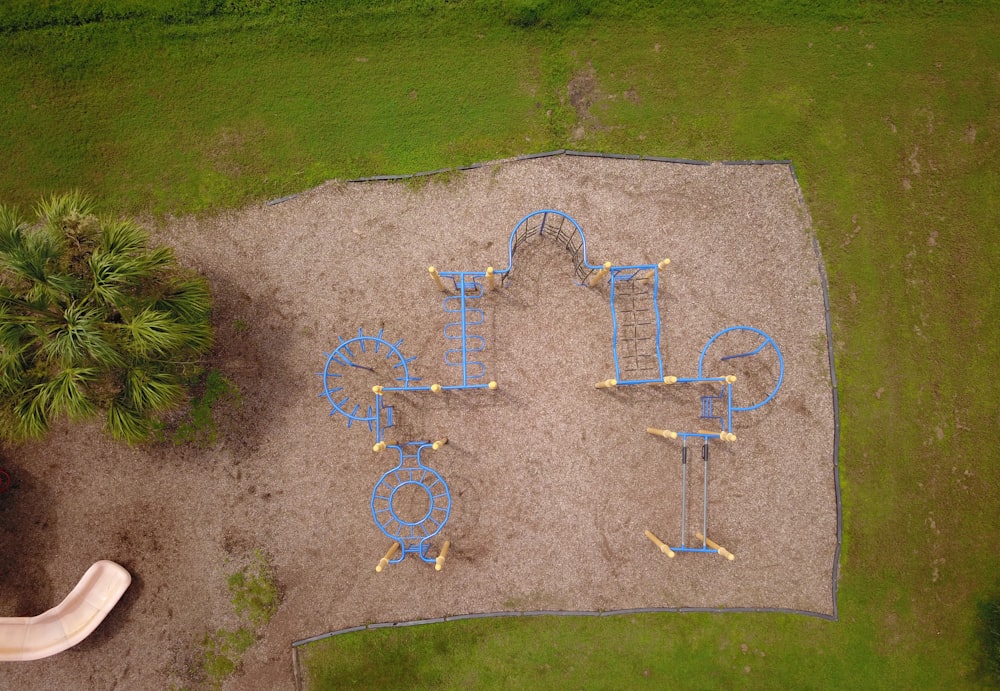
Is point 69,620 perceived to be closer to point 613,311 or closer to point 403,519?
point 403,519

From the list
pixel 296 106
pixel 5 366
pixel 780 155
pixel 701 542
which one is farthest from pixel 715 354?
pixel 5 366

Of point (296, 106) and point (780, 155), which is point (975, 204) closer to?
point (780, 155)

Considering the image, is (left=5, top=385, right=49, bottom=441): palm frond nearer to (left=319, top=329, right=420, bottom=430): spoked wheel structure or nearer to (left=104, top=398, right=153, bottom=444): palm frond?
(left=104, top=398, right=153, bottom=444): palm frond

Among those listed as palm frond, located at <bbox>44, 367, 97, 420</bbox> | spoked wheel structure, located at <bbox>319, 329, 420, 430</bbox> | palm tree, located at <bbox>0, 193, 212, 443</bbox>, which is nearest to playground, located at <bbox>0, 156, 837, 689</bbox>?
spoked wheel structure, located at <bbox>319, 329, 420, 430</bbox>

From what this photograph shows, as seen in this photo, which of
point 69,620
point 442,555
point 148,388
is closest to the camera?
point 148,388

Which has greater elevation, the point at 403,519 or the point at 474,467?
the point at 474,467

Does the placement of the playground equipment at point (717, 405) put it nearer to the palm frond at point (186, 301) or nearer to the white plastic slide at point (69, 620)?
the palm frond at point (186, 301)

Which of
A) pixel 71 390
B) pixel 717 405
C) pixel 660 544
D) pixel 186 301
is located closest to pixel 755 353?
pixel 717 405
